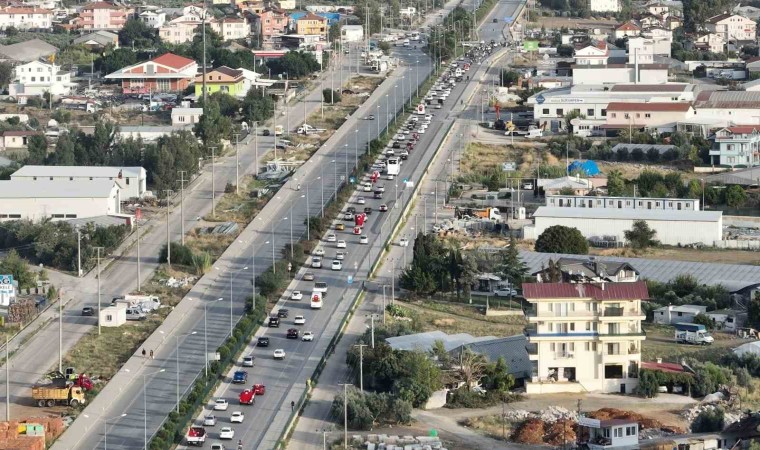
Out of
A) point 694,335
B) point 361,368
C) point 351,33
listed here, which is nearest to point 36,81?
point 351,33

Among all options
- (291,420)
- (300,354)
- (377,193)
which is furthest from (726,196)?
→ (291,420)

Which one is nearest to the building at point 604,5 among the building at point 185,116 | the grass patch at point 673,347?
the building at point 185,116

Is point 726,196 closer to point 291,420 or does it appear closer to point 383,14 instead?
point 291,420

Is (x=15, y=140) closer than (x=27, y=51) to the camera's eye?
Yes

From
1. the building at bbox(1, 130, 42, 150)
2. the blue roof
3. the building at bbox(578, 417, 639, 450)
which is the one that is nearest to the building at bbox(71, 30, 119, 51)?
the building at bbox(1, 130, 42, 150)

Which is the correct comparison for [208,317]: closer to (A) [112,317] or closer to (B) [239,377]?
(A) [112,317]

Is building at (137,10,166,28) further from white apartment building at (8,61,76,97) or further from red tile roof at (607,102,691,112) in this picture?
red tile roof at (607,102,691,112)
